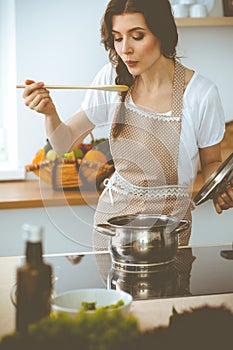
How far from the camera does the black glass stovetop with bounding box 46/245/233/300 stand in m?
1.30

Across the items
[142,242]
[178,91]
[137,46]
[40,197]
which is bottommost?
[40,197]

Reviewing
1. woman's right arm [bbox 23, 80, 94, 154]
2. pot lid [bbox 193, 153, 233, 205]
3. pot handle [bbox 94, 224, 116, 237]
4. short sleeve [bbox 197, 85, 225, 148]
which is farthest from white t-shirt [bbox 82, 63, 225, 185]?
pot handle [bbox 94, 224, 116, 237]

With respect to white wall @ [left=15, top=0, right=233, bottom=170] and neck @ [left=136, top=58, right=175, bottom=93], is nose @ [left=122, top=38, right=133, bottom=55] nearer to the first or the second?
neck @ [left=136, top=58, right=175, bottom=93]

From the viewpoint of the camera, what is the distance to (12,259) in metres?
1.58

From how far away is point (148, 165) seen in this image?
2.11m

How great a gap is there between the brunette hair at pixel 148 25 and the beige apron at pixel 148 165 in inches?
2.3

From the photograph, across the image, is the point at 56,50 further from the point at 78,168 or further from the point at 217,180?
the point at 217,180

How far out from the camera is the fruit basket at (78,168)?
2592 millimetres

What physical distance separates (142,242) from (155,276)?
3.0 inches

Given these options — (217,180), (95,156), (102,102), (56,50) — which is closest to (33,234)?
(217,180)

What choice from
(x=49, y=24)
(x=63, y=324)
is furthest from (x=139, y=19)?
(x=63, y=324)

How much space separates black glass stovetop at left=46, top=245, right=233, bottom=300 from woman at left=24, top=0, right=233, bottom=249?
1.76 feet

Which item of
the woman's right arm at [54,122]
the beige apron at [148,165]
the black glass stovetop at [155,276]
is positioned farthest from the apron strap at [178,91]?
the black glass stovetop at [155,276]

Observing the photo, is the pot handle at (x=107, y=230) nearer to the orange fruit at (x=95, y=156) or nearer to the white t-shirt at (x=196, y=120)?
the white t-shirt at (x=196, y=120)
